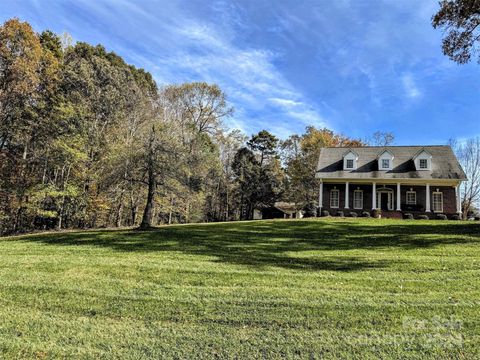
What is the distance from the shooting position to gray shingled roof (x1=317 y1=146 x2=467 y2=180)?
23.0 m

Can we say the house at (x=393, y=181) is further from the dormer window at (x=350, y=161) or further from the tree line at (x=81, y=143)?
the tree line at (x=81, y=143)

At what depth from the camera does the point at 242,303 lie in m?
5.05

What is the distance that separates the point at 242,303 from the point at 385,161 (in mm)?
22281

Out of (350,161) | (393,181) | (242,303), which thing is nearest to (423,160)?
(393,181)

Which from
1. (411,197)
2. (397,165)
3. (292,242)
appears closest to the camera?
(292,242)

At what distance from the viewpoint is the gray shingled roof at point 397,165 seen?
75.4 ft

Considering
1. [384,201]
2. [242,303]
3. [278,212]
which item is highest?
[384,201]

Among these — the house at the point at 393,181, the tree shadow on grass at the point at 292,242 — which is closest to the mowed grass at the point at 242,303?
the tree shadow on grass at the point at 292,242

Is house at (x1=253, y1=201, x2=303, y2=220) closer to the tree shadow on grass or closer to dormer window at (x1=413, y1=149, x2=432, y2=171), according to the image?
dormer window at (x1=413, y1=149, x2=432, y2=171)

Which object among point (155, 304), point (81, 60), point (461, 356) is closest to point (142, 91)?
point (81, 60)

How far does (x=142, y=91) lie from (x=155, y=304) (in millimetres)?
24934

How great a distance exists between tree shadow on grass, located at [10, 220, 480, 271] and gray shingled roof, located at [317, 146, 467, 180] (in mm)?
10081

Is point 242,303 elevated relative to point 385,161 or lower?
lower

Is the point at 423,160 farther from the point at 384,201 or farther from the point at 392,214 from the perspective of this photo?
the point at 392,214
